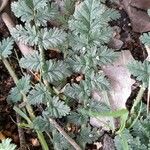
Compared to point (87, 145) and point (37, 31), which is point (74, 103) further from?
point (37, 31)

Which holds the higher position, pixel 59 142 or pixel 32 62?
pixel 32 62

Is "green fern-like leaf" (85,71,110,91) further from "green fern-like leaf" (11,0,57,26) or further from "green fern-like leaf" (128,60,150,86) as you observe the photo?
"green fern-like leaf" (11,0,57,26)

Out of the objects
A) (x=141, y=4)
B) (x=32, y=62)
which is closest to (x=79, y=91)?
(x=32, y=62)

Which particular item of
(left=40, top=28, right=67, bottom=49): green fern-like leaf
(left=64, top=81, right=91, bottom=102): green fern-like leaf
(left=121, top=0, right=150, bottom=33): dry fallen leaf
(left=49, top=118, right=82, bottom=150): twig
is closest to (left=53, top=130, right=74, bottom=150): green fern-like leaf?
(left=49, top=118, right=82, bottom=150): twig

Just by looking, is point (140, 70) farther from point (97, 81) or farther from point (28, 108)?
point (28, 108)

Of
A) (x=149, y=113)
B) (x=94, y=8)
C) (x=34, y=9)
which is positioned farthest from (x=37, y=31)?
(x=149, y=113)

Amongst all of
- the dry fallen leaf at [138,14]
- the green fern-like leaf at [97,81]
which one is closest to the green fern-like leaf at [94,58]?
the green fern-like leaf at [97,81]
